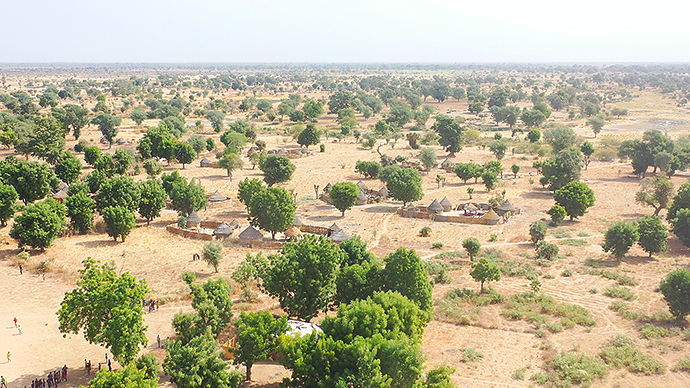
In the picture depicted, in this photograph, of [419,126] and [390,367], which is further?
[419,126]

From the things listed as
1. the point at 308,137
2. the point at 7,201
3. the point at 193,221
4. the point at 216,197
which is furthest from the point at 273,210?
the point at 308,137

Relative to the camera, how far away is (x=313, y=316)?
2394 cm

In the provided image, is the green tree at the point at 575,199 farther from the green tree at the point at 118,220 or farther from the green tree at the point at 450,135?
the green tree at the point at 118,220

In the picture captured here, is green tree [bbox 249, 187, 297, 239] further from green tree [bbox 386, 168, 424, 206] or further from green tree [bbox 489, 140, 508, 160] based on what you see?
green tree [bbox 489, 140, 508, 160]

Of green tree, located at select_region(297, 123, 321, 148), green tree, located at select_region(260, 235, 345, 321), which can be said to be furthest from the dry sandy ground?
green tree, located at select_region(297, 123, 321, 148)

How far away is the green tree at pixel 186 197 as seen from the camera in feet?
141

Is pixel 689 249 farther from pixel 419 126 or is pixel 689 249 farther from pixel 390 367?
pixel 419 126

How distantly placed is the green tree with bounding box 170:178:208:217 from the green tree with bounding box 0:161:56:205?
11793 mm

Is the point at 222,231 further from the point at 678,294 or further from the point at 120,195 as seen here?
the point at 678,294

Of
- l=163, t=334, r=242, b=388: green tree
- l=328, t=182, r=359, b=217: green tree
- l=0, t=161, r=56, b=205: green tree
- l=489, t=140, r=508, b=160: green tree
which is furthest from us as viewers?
l=489, t=140, r=508, b=160: green tree

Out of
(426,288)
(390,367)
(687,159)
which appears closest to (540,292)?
(426,288)

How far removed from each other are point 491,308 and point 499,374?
21.5ft

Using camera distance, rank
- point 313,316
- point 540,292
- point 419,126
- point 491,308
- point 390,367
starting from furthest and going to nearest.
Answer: point 419,126
point 540,292
point 491,308
point 313,316
point 390,367

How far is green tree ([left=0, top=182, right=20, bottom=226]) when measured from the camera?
131 ft
